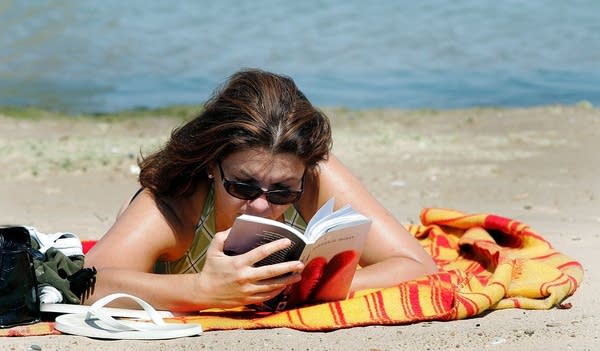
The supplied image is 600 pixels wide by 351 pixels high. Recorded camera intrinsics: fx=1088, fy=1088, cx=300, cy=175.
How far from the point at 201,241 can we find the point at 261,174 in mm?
525

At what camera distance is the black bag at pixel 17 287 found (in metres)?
3.60

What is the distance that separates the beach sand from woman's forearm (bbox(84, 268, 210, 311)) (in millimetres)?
164

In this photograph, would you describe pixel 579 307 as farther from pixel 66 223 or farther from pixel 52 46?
pixel 52 46

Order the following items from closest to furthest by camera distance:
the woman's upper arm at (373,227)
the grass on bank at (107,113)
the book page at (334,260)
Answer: the book page at (334,260)
the woman's upper arm at (373,227)
the grass on bank at (107,113)

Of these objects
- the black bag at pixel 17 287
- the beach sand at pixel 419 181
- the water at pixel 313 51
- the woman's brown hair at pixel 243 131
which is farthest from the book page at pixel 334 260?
the water at pixel 313 51

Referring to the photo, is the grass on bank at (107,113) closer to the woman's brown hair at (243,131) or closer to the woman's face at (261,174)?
the woman's brown hair at (243,131)

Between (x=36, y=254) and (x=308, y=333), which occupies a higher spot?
(x=36, y=254)

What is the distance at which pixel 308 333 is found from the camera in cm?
368

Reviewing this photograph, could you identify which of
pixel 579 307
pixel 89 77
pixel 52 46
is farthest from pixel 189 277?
pixel 52 46

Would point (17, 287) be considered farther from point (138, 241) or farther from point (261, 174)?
point (261, 174)

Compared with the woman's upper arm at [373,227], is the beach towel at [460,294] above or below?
below

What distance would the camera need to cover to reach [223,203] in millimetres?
3869

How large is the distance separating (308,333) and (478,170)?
14.0 feet

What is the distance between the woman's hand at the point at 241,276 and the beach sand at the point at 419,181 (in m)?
0.13
